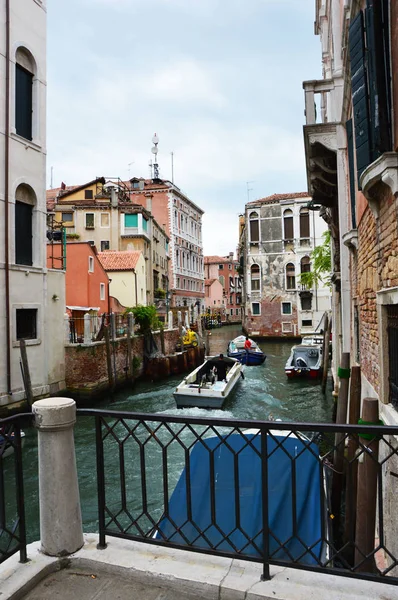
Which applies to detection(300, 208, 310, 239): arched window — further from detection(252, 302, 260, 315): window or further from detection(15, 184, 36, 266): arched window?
detection(15, 184, 36, 266): arched window

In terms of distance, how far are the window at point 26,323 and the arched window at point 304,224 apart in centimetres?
2524

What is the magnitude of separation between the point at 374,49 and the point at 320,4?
11302mm

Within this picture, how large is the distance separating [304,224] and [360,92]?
30864 mm

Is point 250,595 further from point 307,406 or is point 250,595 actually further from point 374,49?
point 307,406

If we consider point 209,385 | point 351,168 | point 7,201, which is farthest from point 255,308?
point 351,168

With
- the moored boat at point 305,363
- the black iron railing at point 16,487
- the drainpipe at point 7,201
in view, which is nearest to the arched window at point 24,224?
the drainpipe at point 7,201

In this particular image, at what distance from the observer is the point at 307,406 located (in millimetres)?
13930

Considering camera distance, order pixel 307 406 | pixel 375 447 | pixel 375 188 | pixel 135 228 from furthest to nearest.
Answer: pixel 135 228 < pixel 307 406 < pixel 375 188 < pixel 375 447

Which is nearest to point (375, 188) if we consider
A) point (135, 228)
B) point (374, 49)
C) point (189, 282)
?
point (374, 49)

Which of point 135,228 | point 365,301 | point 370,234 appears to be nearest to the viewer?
point 370,234

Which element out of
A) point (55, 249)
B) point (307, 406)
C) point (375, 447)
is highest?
Answer: point (55, 249)

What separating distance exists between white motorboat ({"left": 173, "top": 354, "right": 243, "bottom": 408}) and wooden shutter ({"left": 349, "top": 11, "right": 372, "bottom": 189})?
993 centimetres

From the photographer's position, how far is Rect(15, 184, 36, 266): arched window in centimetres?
1166

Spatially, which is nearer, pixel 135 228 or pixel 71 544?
pixel 71 544
